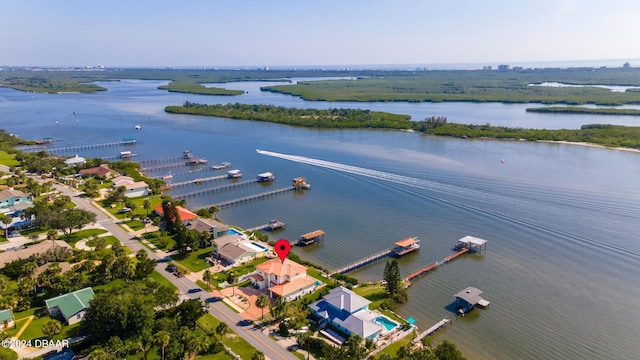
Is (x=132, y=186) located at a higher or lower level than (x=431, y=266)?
higher

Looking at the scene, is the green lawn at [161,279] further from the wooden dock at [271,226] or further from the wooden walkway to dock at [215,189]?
the wooden walkway to dock at [215,189]

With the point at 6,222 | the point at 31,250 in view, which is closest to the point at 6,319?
the point at 31,250

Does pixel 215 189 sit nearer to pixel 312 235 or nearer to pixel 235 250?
pixel 312 235

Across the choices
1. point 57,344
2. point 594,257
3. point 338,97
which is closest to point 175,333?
point 57,344

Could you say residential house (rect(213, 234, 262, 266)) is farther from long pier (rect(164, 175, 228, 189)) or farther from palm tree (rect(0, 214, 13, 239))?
long pier (rect(164, 175, 228, 189))

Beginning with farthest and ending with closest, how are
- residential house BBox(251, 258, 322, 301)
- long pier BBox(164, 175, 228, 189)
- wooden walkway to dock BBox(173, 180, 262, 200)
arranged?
long pier BBox(164, 175, 228, 189)
wooden walkway to dock BBox(173, 180, 262, 200)
residential house BBox(251, 258, 322, 301)

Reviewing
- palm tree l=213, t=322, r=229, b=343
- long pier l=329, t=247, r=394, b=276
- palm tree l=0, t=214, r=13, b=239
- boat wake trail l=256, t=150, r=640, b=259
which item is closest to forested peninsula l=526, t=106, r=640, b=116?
boat wake trail l=256, t=150, r=640, b=259

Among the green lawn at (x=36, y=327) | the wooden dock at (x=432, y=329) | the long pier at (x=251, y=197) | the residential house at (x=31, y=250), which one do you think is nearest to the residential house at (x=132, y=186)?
the long pier at (x=251, y=197)
